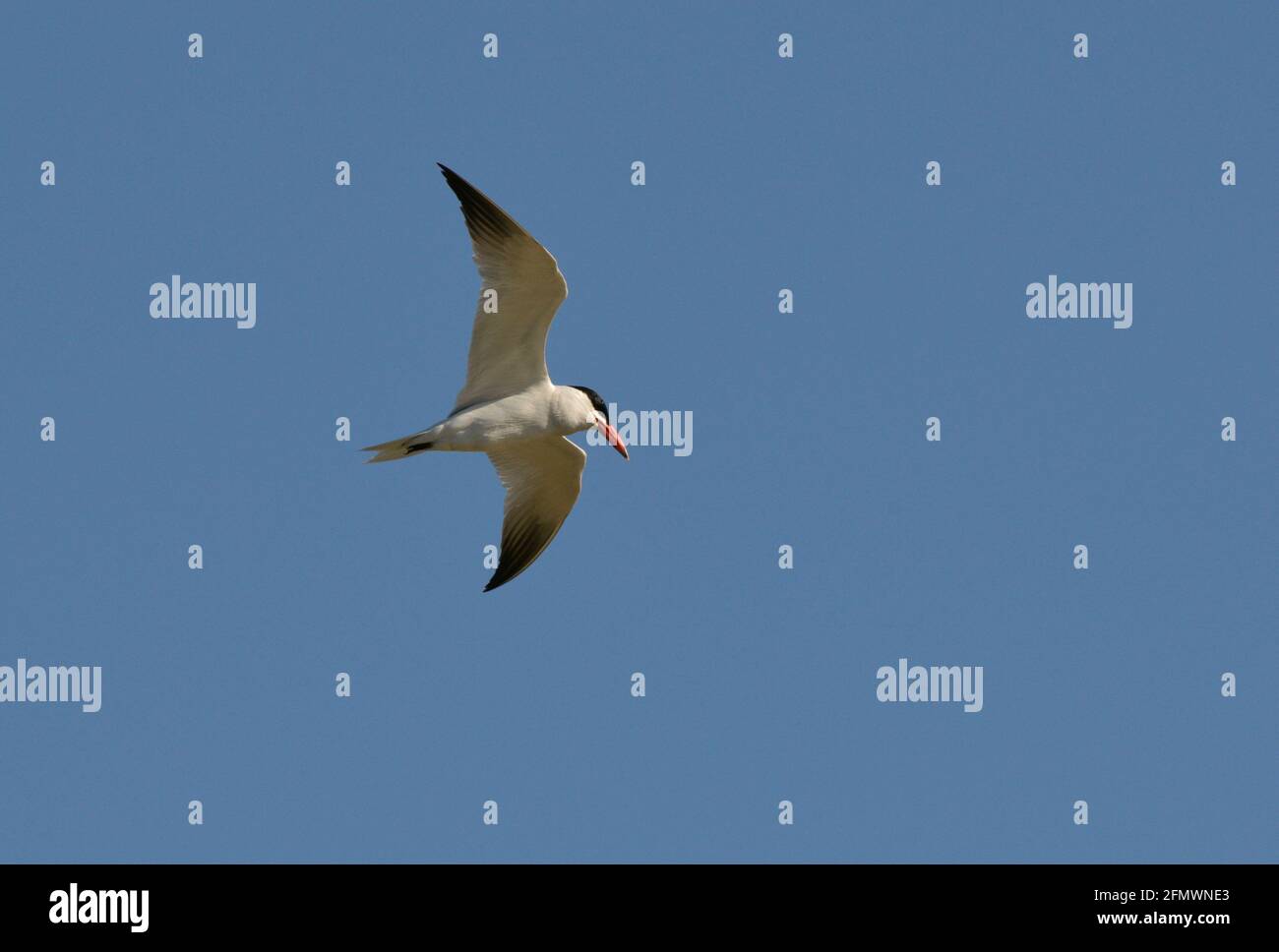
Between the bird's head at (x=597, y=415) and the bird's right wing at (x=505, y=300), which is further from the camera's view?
the bird's head at (x=597, y=415)

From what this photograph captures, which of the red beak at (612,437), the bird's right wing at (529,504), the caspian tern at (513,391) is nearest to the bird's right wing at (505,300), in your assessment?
the caspian tern at (513,391)

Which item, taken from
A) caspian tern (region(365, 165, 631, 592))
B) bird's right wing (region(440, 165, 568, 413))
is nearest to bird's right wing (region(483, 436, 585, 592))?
caspian tern (region(365, 165, 631, 592))

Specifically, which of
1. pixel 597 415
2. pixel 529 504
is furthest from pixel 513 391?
pixel 529 504

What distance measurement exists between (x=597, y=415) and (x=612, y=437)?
0.31 meters

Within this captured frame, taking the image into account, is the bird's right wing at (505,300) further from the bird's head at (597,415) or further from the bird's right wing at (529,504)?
the bird's right wing at (529,504)

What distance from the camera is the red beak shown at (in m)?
18.8

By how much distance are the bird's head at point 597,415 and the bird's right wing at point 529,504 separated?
781mm

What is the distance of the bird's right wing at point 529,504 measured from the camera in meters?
19.8

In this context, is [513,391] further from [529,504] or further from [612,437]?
[529,504]

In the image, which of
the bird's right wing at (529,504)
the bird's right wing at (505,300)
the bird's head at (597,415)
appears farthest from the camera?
the bird's right wing at (529,504)

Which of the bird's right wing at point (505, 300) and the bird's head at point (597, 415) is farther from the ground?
the bird's right wing at point (505, 300)

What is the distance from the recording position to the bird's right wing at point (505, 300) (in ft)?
57.3

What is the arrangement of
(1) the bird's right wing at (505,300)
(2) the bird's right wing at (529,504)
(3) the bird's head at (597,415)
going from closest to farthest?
(1) the bird's right wing at (505,300) → (3) the bird's head at (597,415) → (2) the bird's right wing at (529,504)
